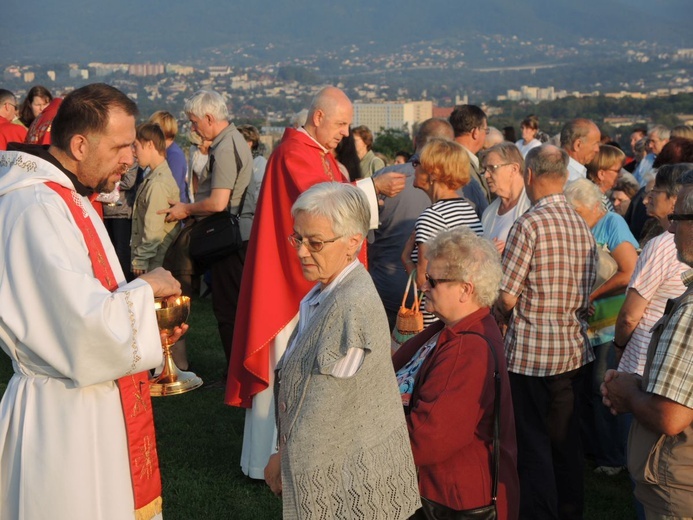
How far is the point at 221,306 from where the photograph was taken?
6.88 meters

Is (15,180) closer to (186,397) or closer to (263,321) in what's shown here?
(263,321)

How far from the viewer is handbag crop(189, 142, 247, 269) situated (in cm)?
662

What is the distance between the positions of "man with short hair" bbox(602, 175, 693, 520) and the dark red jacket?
1.44 feet

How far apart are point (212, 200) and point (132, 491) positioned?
12.1ft

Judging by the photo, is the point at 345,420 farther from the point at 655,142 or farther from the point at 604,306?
the point at 655,142

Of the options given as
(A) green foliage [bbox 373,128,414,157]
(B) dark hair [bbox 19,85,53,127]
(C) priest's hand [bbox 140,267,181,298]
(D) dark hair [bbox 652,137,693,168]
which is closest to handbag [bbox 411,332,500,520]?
(C) priest's hand [bbox 140,267,181,298]

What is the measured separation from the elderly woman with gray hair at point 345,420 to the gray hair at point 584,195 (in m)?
2.78

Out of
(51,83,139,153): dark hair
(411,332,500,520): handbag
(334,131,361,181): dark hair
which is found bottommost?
(411,332,500,520): handbag

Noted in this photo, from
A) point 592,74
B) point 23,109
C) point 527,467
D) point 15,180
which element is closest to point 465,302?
point 527,467

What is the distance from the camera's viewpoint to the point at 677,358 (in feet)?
9.17

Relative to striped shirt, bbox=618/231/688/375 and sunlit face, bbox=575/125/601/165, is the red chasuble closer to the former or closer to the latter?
striped shirt, bbox=618/231/688/375

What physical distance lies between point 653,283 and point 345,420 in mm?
2127

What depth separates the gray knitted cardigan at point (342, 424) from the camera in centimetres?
274

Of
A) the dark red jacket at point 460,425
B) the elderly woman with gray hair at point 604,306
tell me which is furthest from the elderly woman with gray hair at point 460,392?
the elderly woman with gray hair at point 604,306
